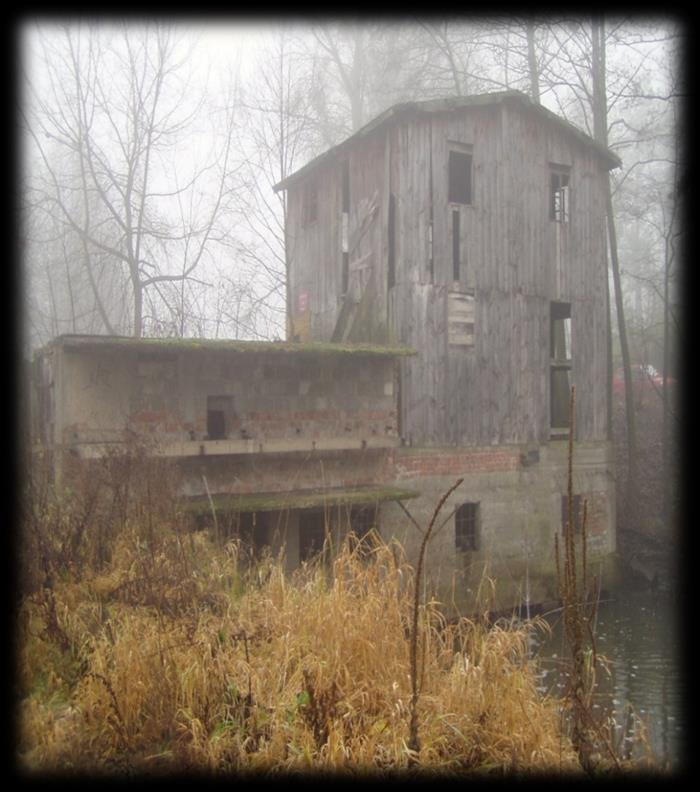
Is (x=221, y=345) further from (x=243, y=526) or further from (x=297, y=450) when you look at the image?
(x=243, y=526)

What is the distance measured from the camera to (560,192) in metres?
15.8

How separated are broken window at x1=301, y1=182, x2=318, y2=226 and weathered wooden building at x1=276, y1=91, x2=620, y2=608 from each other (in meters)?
0.37

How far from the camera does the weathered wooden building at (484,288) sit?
1355 centimetres

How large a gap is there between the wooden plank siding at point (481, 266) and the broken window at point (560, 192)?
0.14 m

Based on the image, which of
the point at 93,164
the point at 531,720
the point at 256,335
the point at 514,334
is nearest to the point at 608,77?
the point at 514,334

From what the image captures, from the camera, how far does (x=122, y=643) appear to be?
197 inches

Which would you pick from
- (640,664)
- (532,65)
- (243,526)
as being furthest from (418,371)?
(532,65)

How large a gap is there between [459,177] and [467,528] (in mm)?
7226

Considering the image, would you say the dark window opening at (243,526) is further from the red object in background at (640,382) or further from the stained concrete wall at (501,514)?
the red object in background at (640,382)

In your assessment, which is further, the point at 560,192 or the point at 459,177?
the point at 560,192

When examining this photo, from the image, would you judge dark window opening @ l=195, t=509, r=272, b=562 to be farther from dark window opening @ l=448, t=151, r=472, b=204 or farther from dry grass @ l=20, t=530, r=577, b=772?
dark window opening @ l=448, t=151, r=472, b=204

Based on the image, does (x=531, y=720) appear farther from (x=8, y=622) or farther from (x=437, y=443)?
(x=437, y=443)

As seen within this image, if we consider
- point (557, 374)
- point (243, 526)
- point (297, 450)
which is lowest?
point (243, 526)

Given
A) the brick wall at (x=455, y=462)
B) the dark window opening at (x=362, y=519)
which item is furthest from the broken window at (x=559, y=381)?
the dark window opening at (x=362, y=519)
